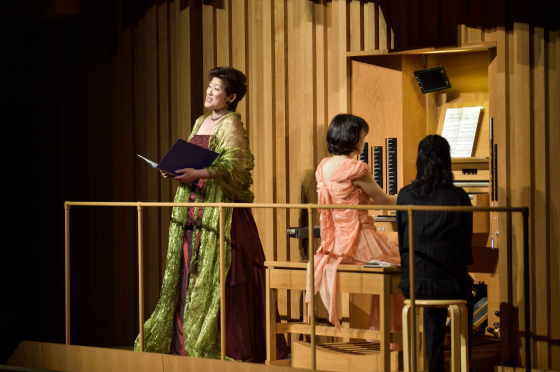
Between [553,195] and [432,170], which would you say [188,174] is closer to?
[432,170]

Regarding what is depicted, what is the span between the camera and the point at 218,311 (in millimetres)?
5402

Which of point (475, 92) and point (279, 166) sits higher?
point (475, 92)

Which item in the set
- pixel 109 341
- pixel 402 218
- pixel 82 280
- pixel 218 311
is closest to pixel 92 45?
pixel 82 280

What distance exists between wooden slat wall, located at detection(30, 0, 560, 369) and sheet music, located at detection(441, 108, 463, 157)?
438 mm

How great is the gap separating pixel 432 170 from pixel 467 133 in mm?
1393

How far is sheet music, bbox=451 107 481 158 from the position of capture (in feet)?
19.1

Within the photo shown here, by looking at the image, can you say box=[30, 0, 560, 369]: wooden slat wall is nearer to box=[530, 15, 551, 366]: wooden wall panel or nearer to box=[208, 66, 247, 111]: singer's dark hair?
box=[530, 15, 551, 366]: wooden wall panel

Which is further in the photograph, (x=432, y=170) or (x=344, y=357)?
(x=344, y=357)

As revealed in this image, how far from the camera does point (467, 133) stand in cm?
588

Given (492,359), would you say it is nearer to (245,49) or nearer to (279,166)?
(279,166)

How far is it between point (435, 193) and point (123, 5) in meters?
3.30

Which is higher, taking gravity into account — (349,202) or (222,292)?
(349,202)

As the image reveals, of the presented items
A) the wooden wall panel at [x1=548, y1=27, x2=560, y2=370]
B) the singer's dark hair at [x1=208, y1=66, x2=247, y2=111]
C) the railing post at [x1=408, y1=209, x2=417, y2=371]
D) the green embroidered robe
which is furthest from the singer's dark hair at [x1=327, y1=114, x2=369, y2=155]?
the wooden wall panel at [x1=548, y1=27, x2=560, y2=370]

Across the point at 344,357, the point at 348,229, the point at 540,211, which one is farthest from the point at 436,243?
the point at 540,211
